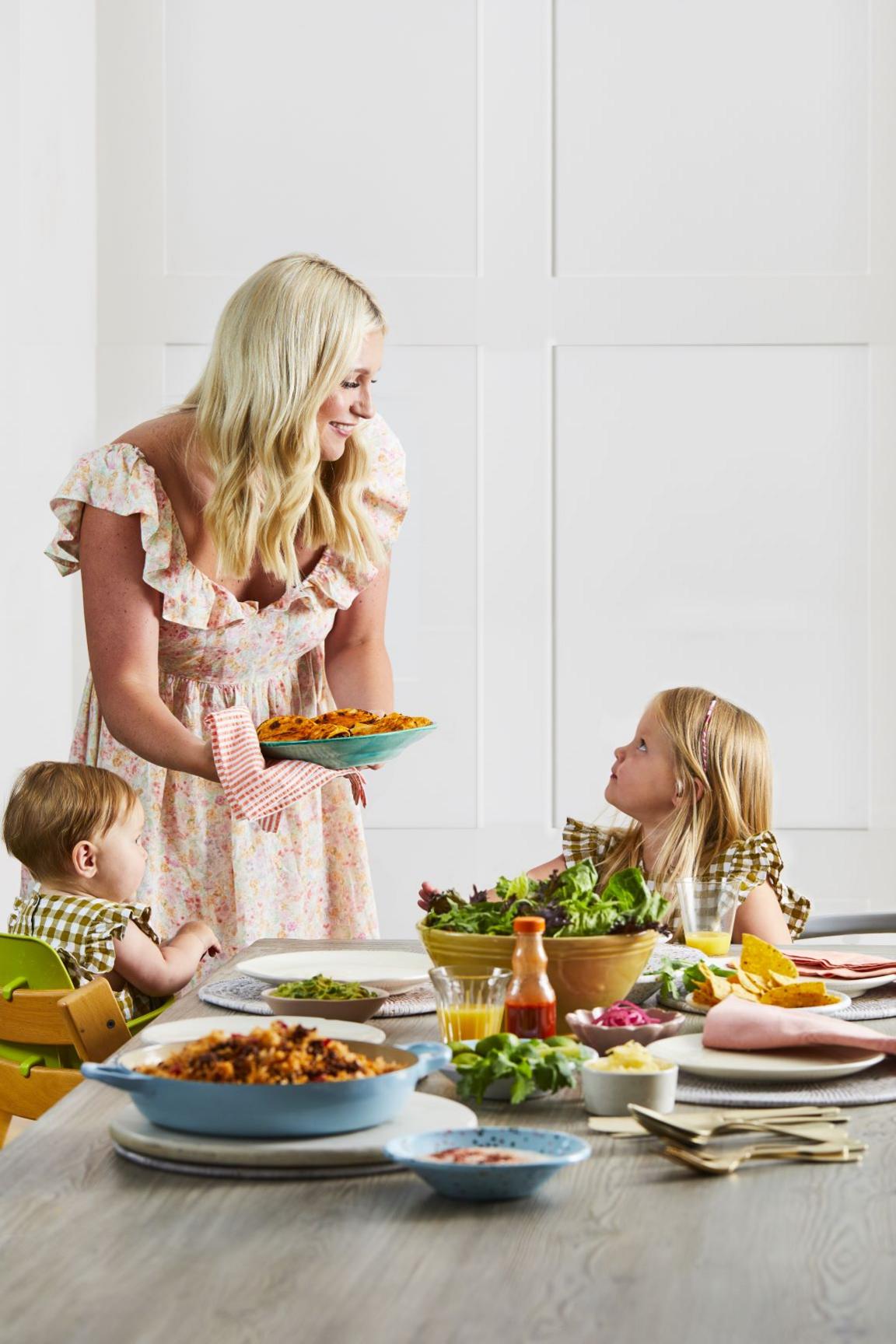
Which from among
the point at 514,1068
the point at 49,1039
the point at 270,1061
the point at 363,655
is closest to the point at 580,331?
the point at 363,655

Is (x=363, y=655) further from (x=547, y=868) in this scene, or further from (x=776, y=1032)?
(x=776, y=1032)

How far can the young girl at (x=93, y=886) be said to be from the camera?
2.03 metres

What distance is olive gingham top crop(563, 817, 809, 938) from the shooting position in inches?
89.2

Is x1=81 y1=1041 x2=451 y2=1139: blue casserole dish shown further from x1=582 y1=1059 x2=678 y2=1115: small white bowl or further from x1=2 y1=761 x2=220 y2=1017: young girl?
x1=2 y1=761 x2=220 y2=1017: young girl

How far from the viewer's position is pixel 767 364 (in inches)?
135

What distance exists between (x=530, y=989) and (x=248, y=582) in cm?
127

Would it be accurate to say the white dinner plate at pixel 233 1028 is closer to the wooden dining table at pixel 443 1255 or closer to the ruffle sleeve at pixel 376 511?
the wooden dining table at pixel 443 1255

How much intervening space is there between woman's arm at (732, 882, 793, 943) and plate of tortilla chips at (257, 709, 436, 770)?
0.55 meters

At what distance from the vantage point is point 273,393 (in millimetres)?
2137

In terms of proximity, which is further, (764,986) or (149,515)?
(149,515)

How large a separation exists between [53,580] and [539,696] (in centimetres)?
109

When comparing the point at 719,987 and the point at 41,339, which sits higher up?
the point at 41,339

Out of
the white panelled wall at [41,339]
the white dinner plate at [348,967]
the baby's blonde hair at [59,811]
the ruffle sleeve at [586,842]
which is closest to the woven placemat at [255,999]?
the white dinner plate at [348,967]

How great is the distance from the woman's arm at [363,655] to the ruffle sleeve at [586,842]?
0.36 m
